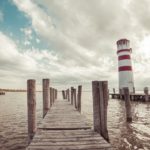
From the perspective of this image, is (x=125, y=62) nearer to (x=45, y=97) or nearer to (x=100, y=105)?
(x=45, y=97)

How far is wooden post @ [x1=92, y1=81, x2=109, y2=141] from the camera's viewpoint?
237 inches

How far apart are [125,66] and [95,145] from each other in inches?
994

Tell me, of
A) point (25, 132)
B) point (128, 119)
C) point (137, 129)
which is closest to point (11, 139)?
point (25, 132)

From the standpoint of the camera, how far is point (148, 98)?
28.0m

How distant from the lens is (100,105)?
6180mm

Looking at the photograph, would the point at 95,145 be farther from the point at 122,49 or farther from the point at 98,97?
Result: the point at 122,49

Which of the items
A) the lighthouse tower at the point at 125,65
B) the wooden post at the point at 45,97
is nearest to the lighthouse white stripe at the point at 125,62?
the lighthouse tower at the point at 125,65

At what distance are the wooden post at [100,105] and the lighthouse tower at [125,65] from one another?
2348 centimetres

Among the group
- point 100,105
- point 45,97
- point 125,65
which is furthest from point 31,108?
point 125,65

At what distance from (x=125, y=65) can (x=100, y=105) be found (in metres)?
23.6

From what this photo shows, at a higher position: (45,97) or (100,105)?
(45,97)

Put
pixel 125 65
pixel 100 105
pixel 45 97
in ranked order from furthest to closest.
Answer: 1. pixel 125 65
2. pixel 45 97
3. pixel 100 105

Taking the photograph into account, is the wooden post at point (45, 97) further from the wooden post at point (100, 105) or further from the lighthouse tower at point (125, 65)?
the lighthouse tower at point (125, 65)

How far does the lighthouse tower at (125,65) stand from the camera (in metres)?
28.8
